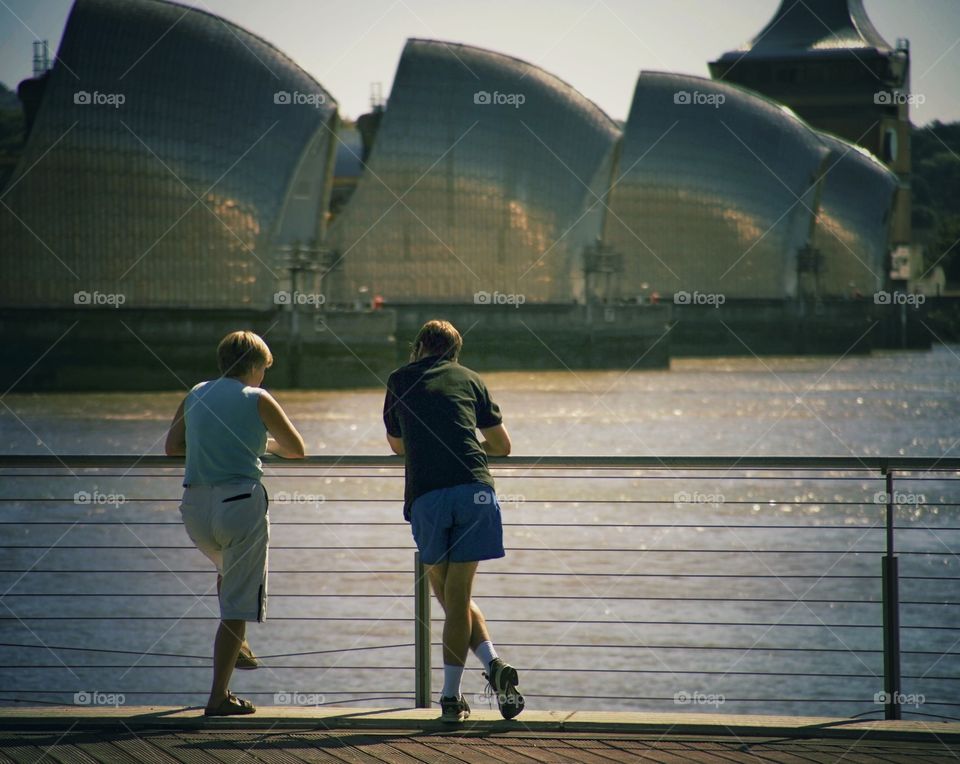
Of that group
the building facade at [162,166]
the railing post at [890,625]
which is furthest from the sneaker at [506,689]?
the building facade at [162,166]

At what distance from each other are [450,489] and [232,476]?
66cm

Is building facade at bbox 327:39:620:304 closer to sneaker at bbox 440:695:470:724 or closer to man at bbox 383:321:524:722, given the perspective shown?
man at bbox 383:321:524:722

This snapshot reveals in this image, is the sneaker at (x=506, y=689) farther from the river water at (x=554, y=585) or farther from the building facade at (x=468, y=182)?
the building facade at (x=468, y=182)

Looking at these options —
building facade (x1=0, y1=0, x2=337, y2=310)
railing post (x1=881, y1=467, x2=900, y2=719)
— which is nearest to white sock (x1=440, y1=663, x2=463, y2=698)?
railing post (x1=881, y1=467, x2=900, y2=719)

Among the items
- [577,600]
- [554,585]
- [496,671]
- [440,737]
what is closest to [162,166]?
[554,585]

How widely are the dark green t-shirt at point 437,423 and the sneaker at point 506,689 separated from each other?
0.56 m

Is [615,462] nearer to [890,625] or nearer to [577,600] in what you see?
[890,625]

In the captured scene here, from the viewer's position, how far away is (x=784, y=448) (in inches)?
1065

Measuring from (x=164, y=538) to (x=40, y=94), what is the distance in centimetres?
4009

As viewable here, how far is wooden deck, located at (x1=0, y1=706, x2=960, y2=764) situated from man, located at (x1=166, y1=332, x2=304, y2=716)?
0.23 meters

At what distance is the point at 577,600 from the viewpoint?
484 inches

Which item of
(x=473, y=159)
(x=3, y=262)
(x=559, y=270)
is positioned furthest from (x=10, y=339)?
(x=559, y=270)

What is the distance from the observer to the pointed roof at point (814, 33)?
8156cm

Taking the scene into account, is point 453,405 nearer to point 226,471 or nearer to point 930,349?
point 226,471
